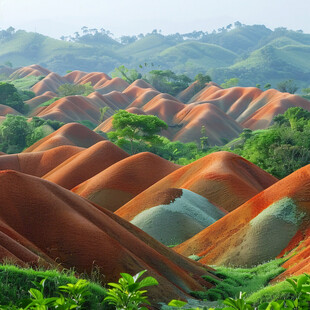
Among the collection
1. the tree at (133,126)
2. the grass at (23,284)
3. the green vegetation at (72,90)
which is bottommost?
the green vegetation at (72,90)

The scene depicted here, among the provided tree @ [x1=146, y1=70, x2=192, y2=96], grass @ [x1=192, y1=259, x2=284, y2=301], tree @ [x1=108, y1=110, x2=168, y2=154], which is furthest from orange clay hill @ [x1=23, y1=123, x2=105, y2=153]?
tree @ [x1=146, y1=70, x2=192, y2=96]

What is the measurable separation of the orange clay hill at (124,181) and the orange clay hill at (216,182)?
382cm

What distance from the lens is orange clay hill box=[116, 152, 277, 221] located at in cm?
4875

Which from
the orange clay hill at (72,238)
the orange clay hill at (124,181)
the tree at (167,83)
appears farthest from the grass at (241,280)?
the tree at (167,83)

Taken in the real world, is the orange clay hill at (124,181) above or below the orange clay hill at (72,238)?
below

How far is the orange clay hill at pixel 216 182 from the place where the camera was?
48.8 meters

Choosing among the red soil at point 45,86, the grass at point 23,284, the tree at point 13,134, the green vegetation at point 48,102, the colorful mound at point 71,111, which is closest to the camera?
the grass at point 23,284

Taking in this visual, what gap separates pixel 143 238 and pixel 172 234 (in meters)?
14.1

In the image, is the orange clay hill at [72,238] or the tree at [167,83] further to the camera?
the tree at [167,83]

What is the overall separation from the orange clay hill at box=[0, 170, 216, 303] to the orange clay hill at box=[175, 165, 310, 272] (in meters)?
7.69

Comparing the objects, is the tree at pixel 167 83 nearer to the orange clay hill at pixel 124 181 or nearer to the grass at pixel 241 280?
the orange clay hill at pixel 124 181

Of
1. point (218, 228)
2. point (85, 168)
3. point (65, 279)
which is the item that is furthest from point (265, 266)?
point (85, 168)

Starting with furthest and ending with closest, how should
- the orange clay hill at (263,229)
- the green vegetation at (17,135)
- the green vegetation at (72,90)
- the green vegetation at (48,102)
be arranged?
1. the green vegetation at (72,90)
2. the green vegetation at (48,102)
3. the green vegetation at (17,135)
4. the orange clay hill at (263,229)

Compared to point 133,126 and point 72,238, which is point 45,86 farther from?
point 72,238
